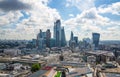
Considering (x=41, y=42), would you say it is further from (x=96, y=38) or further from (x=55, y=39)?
(x=96, y=38)

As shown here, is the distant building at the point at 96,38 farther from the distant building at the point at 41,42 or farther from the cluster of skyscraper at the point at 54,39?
the distant building at the point at 41,42

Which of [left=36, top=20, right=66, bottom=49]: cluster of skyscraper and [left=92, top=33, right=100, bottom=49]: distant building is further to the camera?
[left=92, top=33, right=100, bottom=49]: distant building

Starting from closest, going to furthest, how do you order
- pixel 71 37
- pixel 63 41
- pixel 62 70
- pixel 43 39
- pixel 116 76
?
pixel 116 76, pixel 62 70, pixel 43 39, pixel 63 41, pixel 71 37

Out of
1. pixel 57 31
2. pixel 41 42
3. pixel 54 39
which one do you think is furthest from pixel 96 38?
pixel 41 42

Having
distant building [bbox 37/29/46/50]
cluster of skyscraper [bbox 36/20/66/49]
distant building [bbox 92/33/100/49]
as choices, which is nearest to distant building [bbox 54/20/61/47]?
cluster of skyscraper [bbox 36/20/66/49]

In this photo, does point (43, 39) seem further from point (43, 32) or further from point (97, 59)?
point (97, 59)

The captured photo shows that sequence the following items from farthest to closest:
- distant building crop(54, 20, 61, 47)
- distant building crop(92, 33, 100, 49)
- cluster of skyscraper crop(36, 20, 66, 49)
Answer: distant building crop(92, 33, 100, 49), distant building crop(54, 20, 61, 47), cluster of skyscraper crop(36, 20, 66, 49)

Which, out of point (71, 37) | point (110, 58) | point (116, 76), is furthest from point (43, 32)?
point (116, 76)

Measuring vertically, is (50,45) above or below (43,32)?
below

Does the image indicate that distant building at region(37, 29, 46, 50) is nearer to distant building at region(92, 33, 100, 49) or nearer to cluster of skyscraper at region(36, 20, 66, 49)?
cluster of skyscraper at region(36, 20, 66, 49)
